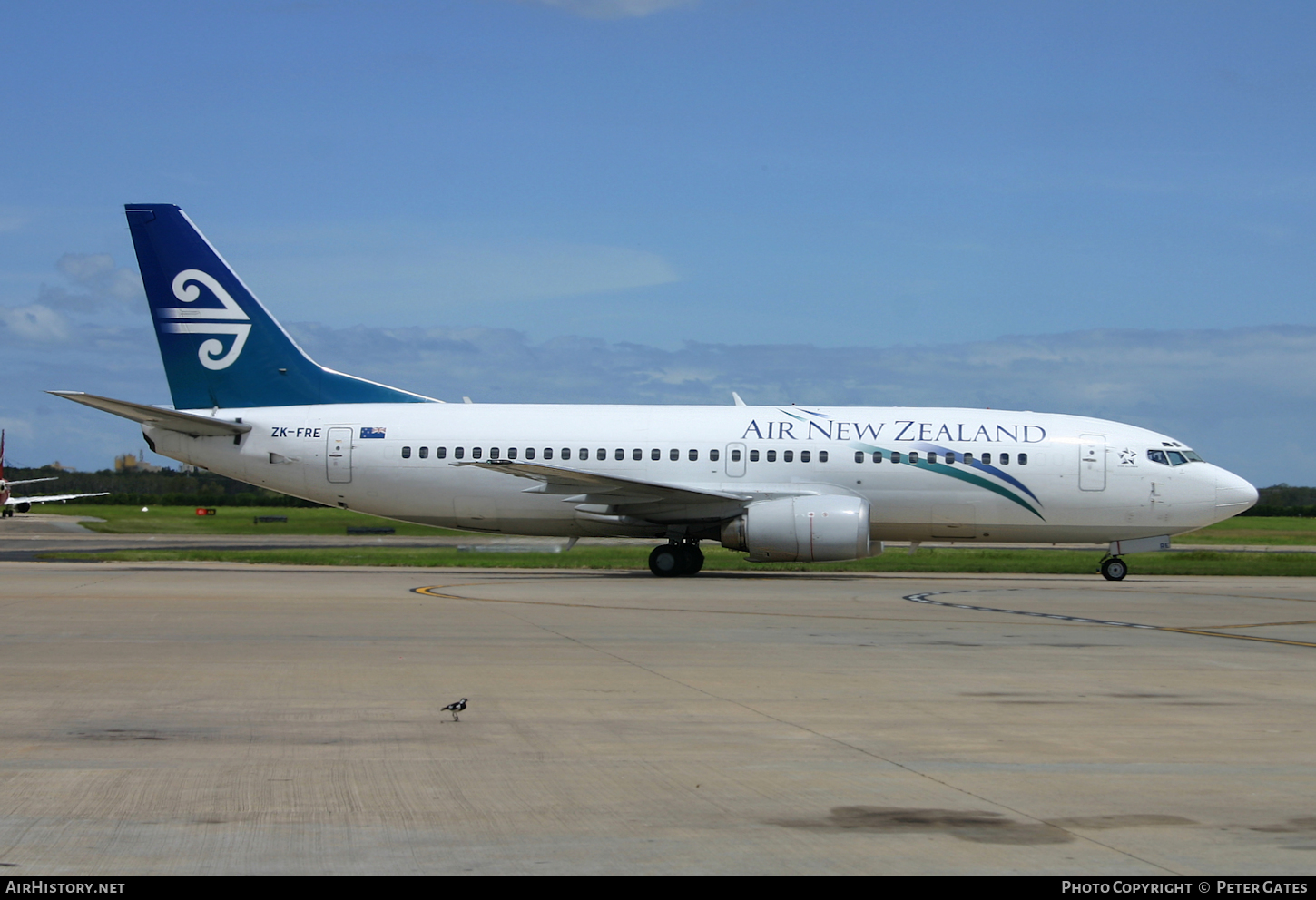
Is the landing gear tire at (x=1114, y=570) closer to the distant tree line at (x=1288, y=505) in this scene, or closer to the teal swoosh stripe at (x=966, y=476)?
the teal swoosh stripe at (x=966, y=476)

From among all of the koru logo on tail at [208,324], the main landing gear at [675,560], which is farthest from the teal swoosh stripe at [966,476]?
the koru logo on tail at [208,324]

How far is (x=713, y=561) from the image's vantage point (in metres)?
31.0

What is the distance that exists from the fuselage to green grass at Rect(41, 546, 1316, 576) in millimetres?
2231

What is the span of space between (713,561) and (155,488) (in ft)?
187

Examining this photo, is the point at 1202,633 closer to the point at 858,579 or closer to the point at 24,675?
the point at 858,579

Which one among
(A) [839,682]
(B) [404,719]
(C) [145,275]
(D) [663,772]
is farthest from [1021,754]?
(C) [145,275]

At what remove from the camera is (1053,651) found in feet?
43.3

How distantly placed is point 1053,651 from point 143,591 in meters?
13.8

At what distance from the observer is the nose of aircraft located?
2583 cm

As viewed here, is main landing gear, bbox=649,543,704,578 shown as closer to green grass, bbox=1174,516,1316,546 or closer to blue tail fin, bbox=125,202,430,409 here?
blue tail fin, bbox=125,202,430,409

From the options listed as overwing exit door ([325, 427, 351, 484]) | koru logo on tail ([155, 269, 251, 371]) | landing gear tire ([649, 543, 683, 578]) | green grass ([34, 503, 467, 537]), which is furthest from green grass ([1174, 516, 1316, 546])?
koru logo on tail ([155, 269, 251, 371])

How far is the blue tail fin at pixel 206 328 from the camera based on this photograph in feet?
89.0

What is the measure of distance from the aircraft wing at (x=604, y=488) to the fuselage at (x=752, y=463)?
0.28 m

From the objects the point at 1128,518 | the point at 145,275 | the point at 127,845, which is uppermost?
the point at 145,275
